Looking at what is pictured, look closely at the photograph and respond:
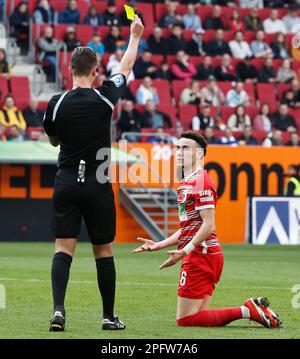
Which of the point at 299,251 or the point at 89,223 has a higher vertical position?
the point at 89,223

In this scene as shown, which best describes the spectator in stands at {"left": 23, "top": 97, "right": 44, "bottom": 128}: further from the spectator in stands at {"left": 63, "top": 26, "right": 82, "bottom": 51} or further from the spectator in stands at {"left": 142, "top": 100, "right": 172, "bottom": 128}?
the spectator in stands at {"left": 142, "top": 100, "right": 172, "bottom": 128}

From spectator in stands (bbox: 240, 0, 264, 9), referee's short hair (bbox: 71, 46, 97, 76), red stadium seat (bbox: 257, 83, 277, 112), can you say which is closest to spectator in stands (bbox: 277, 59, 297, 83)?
red stadium seat (bbox: 257, 83, 277, 112)

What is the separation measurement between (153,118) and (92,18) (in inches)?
142

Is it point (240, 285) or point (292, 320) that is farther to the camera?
point (240, 285)

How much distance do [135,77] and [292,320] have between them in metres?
17.5

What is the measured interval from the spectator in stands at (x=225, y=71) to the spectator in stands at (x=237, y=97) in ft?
1.36

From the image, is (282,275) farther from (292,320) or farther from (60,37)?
(60,37)

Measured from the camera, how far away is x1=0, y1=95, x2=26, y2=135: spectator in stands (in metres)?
23.6

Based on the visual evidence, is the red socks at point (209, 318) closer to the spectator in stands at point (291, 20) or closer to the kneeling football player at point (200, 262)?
the kneeling football player at point (200, 262)

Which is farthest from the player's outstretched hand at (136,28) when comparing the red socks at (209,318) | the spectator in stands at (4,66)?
the spectator in stands at (4,66)

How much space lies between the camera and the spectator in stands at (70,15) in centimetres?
2736

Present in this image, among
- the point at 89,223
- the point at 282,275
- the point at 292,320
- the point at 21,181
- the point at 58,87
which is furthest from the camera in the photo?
the point at 58,87
